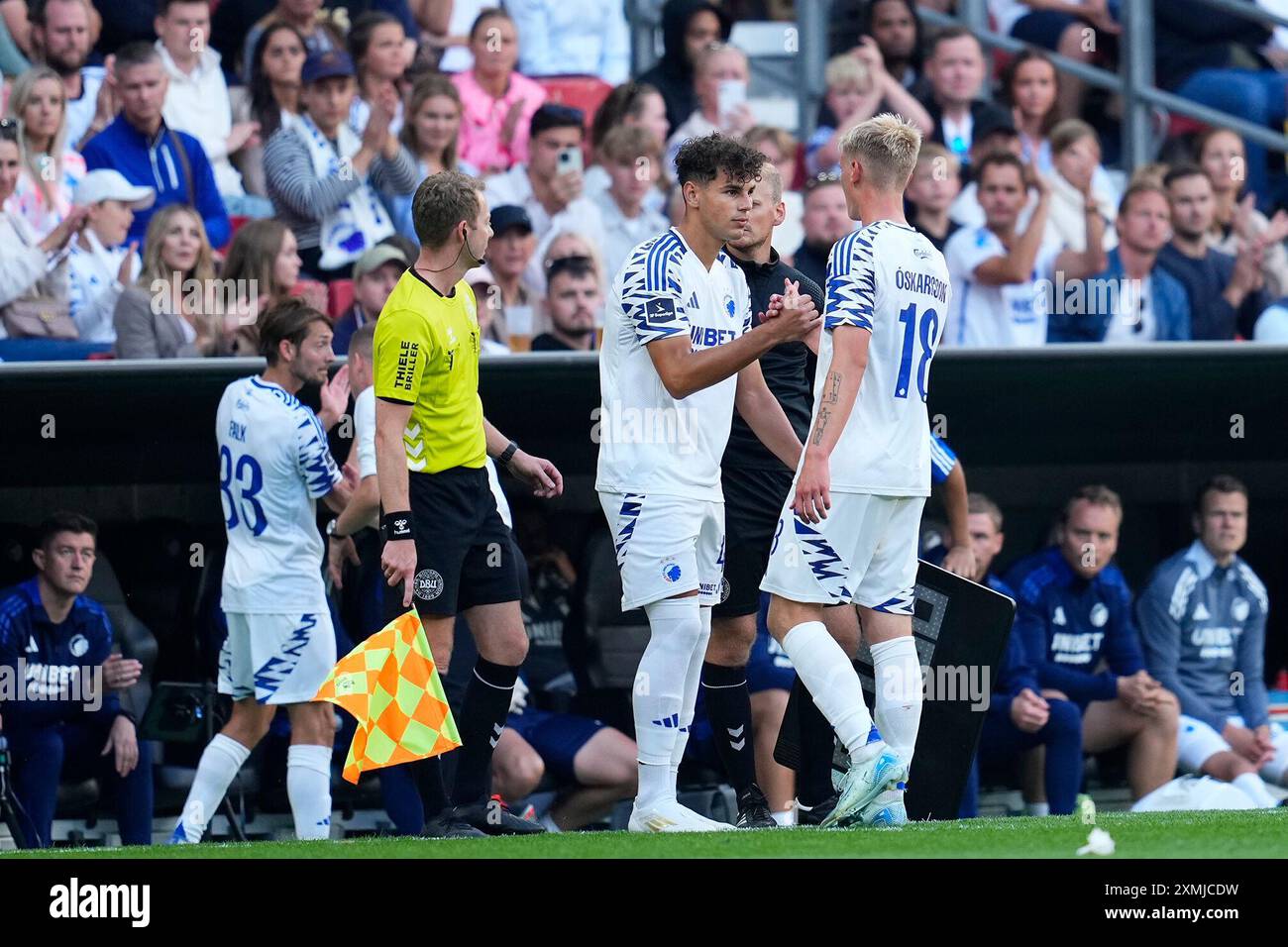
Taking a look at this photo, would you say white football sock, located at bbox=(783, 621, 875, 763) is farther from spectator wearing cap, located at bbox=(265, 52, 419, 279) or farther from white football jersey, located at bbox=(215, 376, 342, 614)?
spectator wearing cap, located at bbox=(265, 52, 419, 279)

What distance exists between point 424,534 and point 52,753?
268 centimetres

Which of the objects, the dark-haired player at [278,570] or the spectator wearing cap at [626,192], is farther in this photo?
the spectator wearing cap at [626,192]

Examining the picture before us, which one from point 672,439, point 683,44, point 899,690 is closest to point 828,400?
point 672,439

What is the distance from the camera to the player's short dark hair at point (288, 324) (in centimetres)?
775

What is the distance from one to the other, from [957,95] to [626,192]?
2.25 meters

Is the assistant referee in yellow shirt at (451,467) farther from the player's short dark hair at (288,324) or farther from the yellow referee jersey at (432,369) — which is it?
the player's short dark hair at (288,324)

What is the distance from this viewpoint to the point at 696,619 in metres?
6.38

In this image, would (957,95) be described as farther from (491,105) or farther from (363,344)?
(363,344)

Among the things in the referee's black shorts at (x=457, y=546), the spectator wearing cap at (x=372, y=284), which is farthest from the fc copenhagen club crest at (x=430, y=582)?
the spectator wearing cap at (x=372, y=284)

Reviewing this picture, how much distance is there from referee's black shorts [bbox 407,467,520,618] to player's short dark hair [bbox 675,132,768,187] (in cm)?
109

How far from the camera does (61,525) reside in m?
8.50

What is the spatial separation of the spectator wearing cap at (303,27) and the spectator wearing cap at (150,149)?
0.95 m
